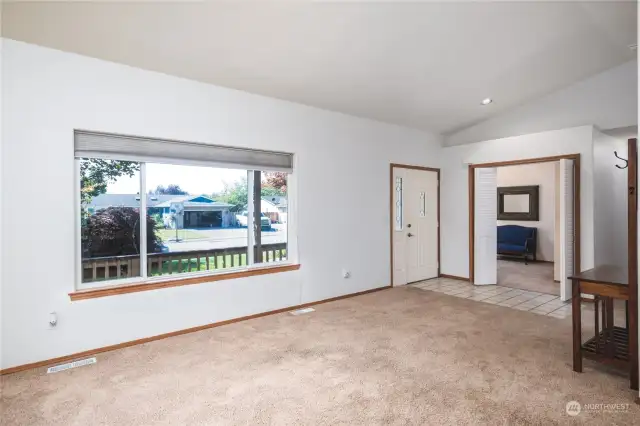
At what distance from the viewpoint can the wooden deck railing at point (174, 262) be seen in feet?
11.1

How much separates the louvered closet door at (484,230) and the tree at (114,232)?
4813mm

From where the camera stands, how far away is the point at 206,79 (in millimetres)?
3758

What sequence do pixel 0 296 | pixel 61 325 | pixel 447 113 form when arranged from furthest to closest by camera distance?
1. pixel 447 113
2. pixel 61 325
3. pixel 0 296

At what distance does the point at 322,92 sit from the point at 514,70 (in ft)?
7.36

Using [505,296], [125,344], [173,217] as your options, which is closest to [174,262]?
[173,217]

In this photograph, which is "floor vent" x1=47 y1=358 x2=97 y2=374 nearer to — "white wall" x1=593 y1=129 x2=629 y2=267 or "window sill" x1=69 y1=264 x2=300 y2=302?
"window sill" x1=69 y1=264 x2=300 y2=302

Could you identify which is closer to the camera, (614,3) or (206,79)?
(614,3)

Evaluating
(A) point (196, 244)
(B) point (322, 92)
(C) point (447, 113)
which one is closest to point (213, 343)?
(A) point (196, 244)

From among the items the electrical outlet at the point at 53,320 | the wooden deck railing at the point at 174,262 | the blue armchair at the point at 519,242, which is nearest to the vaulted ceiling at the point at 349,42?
the wooden deck railing at the point at 174,262

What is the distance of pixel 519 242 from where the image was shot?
813 cm

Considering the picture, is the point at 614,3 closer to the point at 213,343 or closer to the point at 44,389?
the point at 213,343

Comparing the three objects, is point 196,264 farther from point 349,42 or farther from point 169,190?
point 349,42

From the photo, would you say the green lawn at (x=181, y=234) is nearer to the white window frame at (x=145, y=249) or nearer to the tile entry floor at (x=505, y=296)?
the white window frame at (x=145, y=249)

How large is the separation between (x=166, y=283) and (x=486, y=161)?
4.96 metres
